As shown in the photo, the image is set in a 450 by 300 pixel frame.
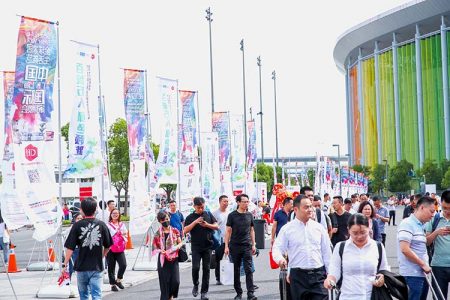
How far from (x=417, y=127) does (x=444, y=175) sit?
535 inches

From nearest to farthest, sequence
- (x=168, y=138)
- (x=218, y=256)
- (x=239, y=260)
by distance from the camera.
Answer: (x=239, y=260), (x=218, y=256), (x=168, y=138)

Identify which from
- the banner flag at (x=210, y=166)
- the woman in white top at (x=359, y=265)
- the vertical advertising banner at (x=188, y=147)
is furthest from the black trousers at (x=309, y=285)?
the banner flag at (x=210, y=166)

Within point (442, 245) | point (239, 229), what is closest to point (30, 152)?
point (239, 229)

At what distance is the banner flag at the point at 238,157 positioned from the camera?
33.4 meters

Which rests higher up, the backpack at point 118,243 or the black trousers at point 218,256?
the backpack at point 118,243

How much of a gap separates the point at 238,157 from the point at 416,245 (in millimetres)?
25505

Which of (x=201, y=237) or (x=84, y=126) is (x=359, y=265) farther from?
(x=84, y=126)

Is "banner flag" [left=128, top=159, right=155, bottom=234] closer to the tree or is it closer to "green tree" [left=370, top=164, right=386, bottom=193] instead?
the tree

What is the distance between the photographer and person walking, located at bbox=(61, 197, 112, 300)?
410 inches

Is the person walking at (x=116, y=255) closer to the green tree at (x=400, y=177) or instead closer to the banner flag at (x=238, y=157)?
the banner flag at (x=238, y=157)

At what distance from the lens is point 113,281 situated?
1606 centimetres

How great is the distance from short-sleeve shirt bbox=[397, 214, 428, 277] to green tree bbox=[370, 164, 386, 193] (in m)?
90.6

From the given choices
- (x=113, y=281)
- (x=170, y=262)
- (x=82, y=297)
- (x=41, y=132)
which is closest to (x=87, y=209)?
(x=82, y=297)

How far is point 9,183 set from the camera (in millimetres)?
19250
